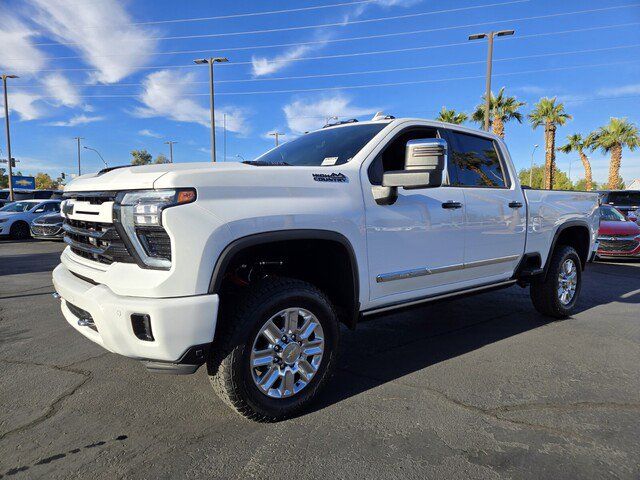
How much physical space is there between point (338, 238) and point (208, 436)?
1.42 metres

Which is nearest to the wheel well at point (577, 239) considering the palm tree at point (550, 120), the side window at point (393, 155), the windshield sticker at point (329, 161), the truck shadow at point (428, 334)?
the truck shadow at point (428, 334)

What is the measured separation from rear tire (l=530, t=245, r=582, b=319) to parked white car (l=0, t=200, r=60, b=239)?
16.7 m

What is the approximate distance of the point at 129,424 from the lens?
2701 millimetres

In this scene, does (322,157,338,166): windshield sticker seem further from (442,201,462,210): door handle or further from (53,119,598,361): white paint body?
(442,201,462,210): door handle

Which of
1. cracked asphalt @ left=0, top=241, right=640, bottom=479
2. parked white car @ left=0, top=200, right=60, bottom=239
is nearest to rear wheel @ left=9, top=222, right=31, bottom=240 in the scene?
parked white car @ left=0, top=200, right=60, bottom=239

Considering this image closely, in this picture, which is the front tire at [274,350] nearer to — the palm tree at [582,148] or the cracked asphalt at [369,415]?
the cracked asphalt at [369,415]

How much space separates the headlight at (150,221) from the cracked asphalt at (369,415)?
1082mm

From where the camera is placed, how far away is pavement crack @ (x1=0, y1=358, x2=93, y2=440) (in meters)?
2.64

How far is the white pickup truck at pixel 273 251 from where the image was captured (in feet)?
7.57

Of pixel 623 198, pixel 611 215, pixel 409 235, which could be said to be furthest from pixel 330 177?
pixel 623 198

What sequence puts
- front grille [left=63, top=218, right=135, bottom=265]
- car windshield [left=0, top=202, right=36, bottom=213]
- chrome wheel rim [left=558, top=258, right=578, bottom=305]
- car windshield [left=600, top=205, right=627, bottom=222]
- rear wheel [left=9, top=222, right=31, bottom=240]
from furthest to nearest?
car windshield [left=0, top=202, right=36, bottom=213], rear wheel [left=9, top=222, right=31, bottom=240], car windshield [left=600, top=205, right=627, bottom=222], chrome wheel rim [left=558, top=258, right=578, bottom=305], front grille [left=63, top=218, right=135, bottom=265]

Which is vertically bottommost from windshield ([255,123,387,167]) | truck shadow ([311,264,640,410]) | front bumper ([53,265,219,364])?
truck shadow ([311,264,640,410])

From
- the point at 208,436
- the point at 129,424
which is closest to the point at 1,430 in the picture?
the point at 129,424

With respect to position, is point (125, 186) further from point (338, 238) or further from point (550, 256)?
point (550, 256)
